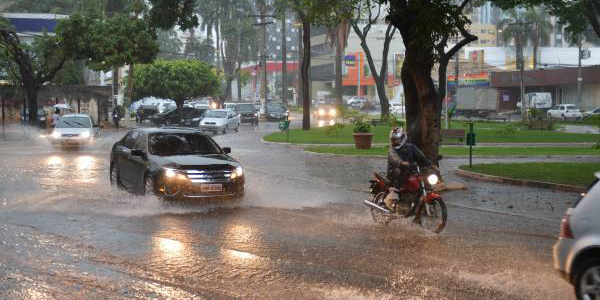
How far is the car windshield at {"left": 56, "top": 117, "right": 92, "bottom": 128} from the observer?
30.2 meters

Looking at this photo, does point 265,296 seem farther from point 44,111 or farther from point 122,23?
point 44,111

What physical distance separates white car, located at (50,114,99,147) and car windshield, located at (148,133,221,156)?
1572 cm

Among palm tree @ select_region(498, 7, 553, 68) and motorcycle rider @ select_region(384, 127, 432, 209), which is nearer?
motorcycle rider @ select_region(384, 127, 432, 209)

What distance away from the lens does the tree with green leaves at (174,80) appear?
62406 millimetres

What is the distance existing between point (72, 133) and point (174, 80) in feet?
110

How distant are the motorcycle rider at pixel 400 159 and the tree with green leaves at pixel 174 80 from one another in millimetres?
52360

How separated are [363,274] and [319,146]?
23449 mm

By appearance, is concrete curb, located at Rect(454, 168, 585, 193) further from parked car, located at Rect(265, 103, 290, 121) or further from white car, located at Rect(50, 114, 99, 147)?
parked car, located at Rect(265, 103, 290, 121)

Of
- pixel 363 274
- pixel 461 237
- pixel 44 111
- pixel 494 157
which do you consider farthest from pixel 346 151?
pixel 44 111

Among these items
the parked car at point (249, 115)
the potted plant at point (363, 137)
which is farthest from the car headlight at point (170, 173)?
the parked car at point (249, 115)

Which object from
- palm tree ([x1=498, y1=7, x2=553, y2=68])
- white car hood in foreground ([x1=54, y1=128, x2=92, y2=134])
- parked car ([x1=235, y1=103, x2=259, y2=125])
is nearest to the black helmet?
white car hood in foreground ([x1=54, y1=128, x2=92, y2=134])

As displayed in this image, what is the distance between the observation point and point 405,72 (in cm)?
1755

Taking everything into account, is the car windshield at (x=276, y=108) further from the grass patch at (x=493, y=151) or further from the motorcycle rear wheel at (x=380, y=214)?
the motorcycle rear wheel at (x=380, y=214)

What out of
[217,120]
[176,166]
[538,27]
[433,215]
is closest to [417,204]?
[433,215]
